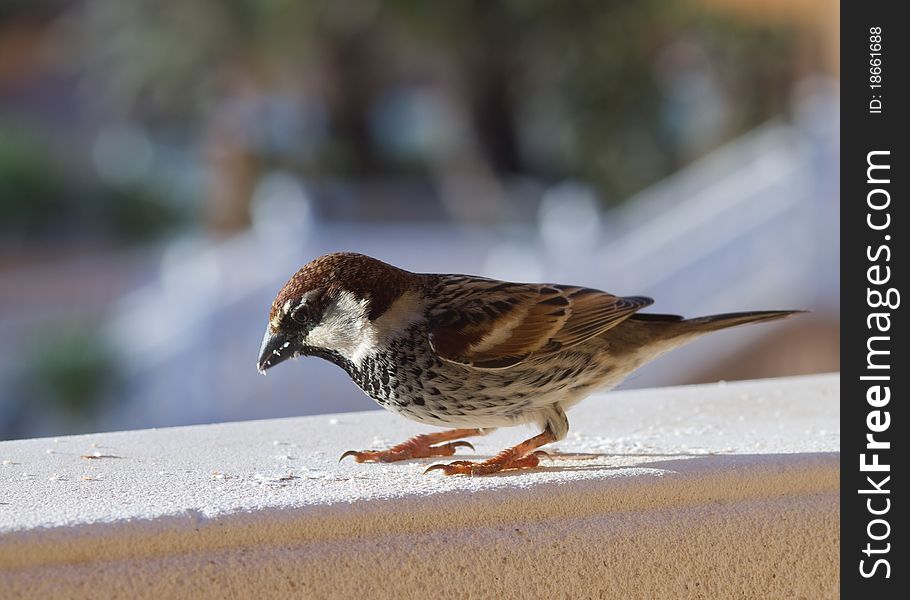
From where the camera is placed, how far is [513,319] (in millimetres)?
2512

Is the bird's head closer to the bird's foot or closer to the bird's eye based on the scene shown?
the bird's eye

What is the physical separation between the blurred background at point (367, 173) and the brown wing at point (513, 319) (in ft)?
17.9

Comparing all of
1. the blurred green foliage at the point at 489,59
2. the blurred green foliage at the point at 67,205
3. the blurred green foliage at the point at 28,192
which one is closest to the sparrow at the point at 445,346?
the blurred green foliage at the point at 489,59

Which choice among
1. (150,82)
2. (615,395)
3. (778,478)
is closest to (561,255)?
(615,395)

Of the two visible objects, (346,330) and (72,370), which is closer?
(346,330)

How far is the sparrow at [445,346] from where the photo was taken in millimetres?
2324

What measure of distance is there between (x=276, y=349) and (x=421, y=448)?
17.6 inches

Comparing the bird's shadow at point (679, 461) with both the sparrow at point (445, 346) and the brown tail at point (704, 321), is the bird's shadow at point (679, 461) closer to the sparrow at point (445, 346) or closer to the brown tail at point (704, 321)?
the sparrow at point (445, 346)

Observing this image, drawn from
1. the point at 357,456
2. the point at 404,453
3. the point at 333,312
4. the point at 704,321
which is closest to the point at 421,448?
the point at 404,453

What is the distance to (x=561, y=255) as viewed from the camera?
29.8ft

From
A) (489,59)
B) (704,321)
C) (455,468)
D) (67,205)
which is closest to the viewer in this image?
(455,468)

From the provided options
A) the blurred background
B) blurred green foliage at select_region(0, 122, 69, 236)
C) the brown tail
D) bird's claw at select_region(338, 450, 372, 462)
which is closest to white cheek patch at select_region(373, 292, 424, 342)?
bird's claw at select_region(338, 450, 372, 462)

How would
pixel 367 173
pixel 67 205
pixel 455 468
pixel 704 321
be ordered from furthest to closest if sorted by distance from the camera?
pixel 367 173
pixel 67 205
pixel 704 321
pixel 455 468

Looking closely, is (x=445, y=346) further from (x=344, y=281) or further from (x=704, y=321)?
(x=704, y=321)
